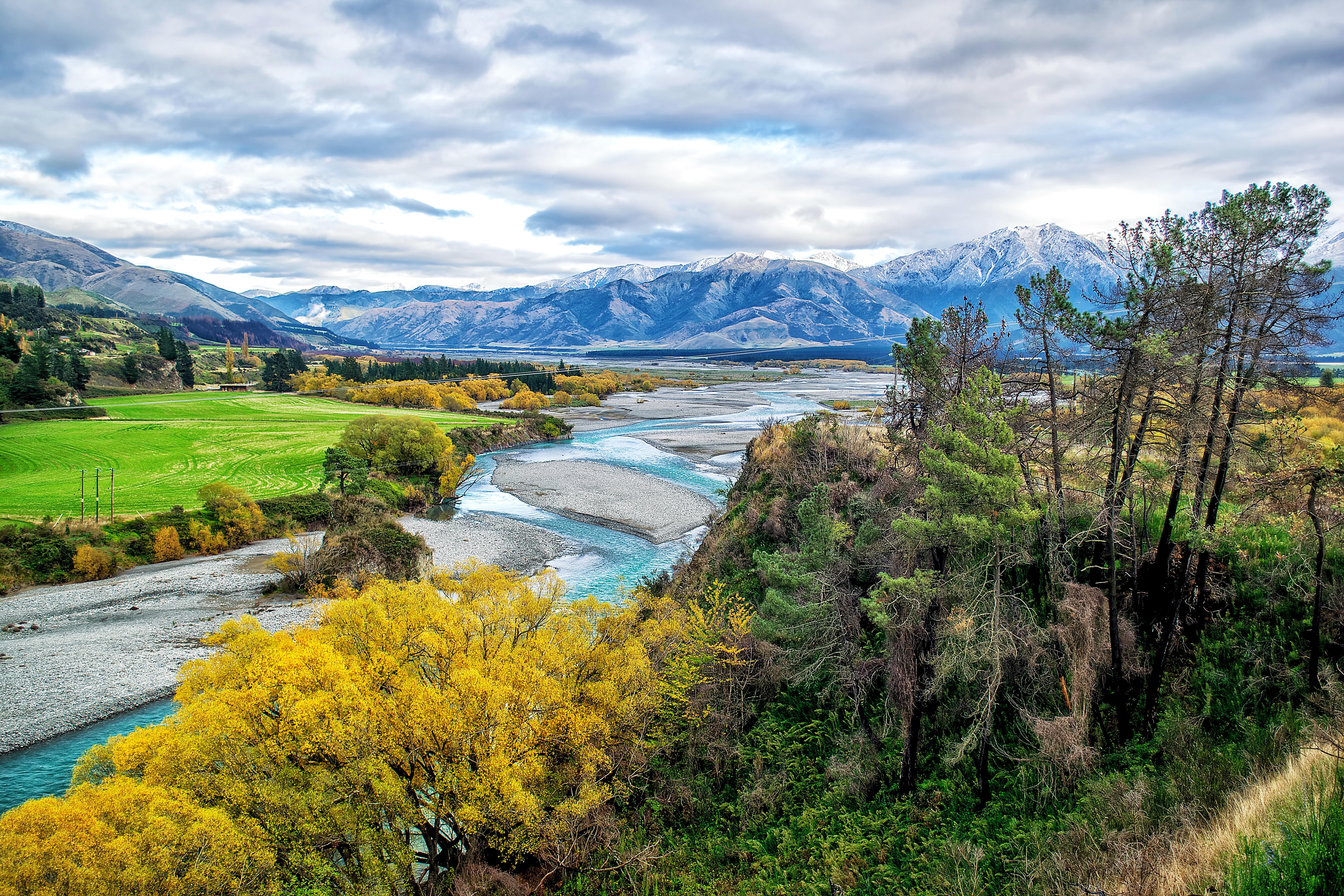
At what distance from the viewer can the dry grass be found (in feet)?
27.6

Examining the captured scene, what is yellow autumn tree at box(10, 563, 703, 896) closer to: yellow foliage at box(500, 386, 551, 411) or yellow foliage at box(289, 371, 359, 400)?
yellow foliage at box(500, 386, 551, 411)

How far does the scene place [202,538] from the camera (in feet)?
143

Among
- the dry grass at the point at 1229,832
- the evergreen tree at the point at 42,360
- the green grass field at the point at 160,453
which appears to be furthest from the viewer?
the evergreen tree at the point at 42,360

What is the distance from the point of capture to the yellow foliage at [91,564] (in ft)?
123

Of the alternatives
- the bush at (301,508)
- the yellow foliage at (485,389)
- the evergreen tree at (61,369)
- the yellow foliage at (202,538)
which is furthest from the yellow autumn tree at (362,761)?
the yellow foliage at (485,389)

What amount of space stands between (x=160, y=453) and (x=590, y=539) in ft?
162

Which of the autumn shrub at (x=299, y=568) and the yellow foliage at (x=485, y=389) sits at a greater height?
the yellow foliage at (x=485, y=389)

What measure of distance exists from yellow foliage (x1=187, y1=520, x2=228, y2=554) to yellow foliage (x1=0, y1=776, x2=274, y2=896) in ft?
125

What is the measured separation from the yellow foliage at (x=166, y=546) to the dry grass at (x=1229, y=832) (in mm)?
52613

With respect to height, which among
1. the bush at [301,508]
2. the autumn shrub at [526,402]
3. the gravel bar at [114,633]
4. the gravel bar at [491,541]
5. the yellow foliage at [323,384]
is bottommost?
the gravel bar at [114,633]

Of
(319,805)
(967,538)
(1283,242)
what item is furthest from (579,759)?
(1283,242)

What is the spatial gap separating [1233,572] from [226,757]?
23.2 meters

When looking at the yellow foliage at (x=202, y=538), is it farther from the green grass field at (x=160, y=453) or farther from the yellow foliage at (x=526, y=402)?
the yellow foliage at (x=526, y=402)

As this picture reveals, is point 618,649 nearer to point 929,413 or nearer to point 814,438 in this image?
point 929,413
